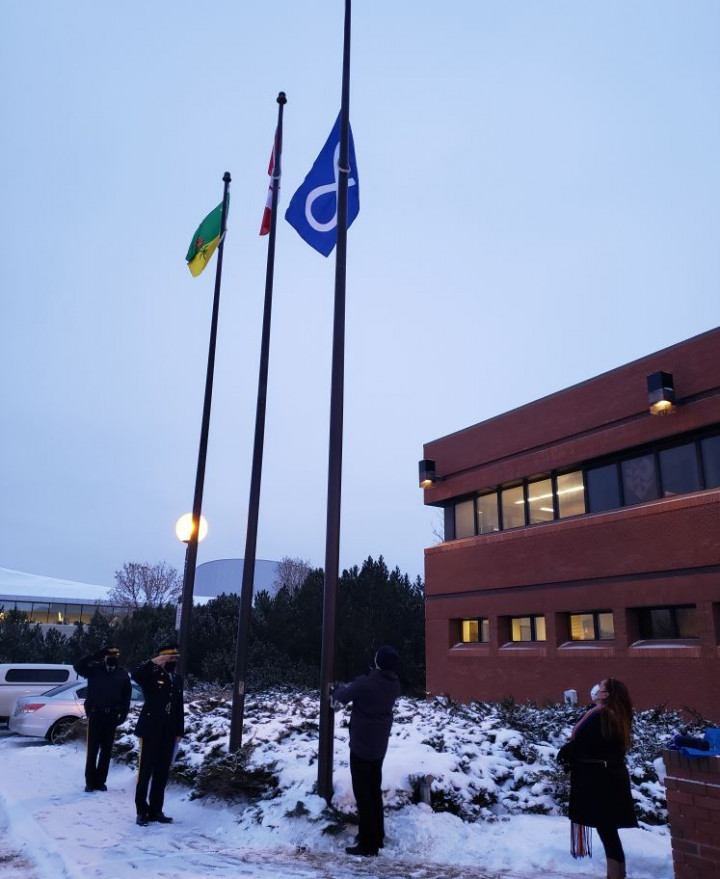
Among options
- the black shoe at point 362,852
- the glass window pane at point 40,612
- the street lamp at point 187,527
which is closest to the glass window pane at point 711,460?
the street lamp at point 187,527

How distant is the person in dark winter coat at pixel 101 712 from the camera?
9.93 metres

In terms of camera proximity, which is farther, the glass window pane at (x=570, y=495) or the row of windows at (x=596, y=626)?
the glass window pane at (x=570, y=495)

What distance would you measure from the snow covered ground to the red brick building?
7.41 metres

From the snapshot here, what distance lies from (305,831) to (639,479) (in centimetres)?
1284

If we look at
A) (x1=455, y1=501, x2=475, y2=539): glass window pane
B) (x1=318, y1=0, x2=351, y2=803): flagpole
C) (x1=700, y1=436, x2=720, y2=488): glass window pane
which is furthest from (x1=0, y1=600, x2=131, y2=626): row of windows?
(x1=318, y1=0, x2=351, y2=803): flagpole

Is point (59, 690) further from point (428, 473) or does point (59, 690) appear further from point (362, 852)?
point (428, 473)

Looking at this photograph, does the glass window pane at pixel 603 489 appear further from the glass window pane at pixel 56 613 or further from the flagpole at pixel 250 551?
the glass window pane at pixel 56 613

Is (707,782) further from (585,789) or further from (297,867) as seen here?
(297,867)

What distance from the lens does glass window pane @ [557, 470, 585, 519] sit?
1908cm

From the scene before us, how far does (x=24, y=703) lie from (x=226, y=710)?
17.7 ft

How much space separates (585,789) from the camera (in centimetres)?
595

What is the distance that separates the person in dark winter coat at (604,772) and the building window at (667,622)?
11.1 metres

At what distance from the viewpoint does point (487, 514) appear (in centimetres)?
2216

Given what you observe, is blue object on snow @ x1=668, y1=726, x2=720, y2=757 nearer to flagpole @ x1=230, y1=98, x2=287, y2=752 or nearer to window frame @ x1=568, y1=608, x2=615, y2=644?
flagpole @ x1=230, y1=98, x2=287, y2=752
